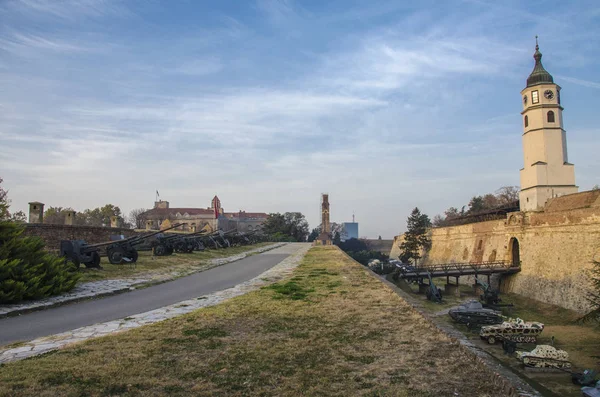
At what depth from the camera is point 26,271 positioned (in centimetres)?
874

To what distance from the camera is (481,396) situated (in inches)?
131

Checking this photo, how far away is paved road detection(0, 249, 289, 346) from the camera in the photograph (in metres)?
6.30

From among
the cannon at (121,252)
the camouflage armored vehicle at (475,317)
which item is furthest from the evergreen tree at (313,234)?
the cannon at (121,252)

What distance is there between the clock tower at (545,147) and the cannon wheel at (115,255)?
33115 mm

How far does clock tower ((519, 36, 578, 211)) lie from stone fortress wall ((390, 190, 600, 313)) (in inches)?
263

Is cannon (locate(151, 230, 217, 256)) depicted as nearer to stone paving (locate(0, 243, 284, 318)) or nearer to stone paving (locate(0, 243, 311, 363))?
stone paving (locate(0, 243, 284, 318))

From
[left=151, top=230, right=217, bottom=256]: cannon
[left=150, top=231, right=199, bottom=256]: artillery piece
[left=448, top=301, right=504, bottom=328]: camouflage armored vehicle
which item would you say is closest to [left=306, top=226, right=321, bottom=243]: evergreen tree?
[left=151, top=230, right=217, bottom=256]: cannon

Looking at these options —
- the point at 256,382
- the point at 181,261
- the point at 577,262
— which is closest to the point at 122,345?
the point at 256,382

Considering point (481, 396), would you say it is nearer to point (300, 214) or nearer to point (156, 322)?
point (156, 322)

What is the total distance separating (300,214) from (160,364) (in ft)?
230

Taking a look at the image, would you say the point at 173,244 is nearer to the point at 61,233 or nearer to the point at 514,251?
the point at 61,233

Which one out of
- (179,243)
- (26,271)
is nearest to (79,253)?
(26,271)

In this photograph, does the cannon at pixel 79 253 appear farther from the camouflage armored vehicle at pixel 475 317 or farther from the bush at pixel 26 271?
the camouflage armored vehicle at pixel 475 317

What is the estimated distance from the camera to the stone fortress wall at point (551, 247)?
20.2m
